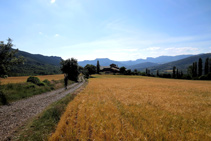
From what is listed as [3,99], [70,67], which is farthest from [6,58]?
[70,67]

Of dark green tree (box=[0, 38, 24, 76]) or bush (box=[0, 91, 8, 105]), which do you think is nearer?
bush (box=[0, 91, 8, 105])

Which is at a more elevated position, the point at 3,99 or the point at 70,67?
the point at 70,67

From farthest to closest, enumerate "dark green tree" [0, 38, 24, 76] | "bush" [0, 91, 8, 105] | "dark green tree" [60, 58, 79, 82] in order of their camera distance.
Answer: "dark green tree" [60, 58, 79, 82] → "dark green tree" [0, 38, 24, 76] → "bush" [0, 91, 8, 105]

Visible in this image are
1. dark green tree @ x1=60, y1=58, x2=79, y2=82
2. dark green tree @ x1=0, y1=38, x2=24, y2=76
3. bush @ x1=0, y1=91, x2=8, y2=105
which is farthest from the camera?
dark green tree @ x1=60, y1=58, x2=79, y2=82

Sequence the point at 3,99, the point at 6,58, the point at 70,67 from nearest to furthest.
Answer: the point at 3,99, the point at 6,58, the point at 70,67

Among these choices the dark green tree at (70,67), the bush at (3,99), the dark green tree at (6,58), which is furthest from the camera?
the dark green tree at (70,67)

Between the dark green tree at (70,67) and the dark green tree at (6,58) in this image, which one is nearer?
the dark green tree at (6,58)

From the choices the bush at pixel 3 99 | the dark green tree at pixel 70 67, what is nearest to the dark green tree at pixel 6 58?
the bush at pixel 3 99

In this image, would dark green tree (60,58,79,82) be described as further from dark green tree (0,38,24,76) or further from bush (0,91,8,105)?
bush (0,91,8,105)

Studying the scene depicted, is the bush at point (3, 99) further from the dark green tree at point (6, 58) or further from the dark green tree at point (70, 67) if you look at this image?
the dark green tree at point (70, 67)

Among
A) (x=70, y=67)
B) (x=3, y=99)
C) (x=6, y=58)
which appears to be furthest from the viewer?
(x=70, y=67)

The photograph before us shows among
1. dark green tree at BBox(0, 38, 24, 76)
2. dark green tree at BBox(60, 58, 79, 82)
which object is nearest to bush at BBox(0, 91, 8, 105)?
dark green tree at BBox(0, 38, 24, 76)

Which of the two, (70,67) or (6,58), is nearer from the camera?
(6,58)

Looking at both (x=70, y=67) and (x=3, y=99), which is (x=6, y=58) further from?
(x=70, y=67)
